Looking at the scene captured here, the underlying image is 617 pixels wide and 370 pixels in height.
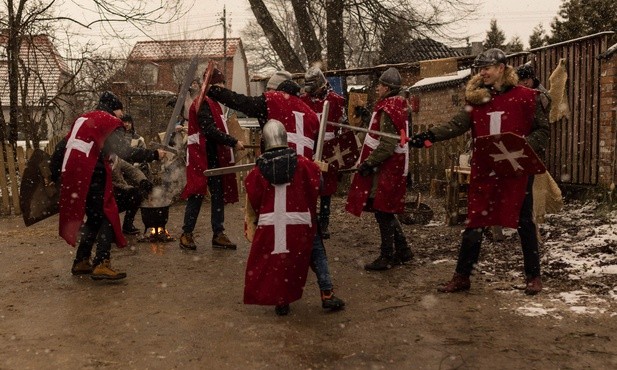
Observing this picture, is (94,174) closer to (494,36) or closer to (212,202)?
(212,202)

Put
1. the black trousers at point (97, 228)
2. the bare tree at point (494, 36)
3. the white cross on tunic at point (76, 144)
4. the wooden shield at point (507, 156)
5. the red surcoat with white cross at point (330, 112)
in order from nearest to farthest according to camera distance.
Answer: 1. the wooden shield at point (507, 156)
2. the white cross on tunic at point (76, 144)
3. the black trousers at point (97, 228)
4. the red surcoat with white cross at point (330, 112)
5. the bare tree at point (494, 36)

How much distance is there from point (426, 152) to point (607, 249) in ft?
22.6

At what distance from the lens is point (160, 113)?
26.9 m

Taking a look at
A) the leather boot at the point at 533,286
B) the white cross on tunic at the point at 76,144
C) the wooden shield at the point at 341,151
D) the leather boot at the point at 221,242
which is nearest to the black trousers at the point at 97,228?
the white cross on tunic at the point at 76,144

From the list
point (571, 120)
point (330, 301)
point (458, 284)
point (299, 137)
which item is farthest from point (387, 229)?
point (571, 120)

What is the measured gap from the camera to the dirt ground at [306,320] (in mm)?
3561

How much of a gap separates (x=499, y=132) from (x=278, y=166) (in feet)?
5.51

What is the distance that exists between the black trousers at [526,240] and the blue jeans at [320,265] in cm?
111

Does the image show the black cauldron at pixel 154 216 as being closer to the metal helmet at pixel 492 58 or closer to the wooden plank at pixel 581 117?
the metal helmet at pixel 492 58

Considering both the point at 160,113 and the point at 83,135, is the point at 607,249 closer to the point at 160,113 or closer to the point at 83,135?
the point at 83,135

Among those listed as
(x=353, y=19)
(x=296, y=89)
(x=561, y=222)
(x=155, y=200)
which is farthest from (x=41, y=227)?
(x=353, y=19)

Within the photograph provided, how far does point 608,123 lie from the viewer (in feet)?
26.2

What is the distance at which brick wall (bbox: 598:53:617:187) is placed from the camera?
7906 mm

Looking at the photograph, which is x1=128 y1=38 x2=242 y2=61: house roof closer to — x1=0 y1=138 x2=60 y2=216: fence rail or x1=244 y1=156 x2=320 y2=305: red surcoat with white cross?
x1=0 y1=138 x2=60 y2=216: fence rail
